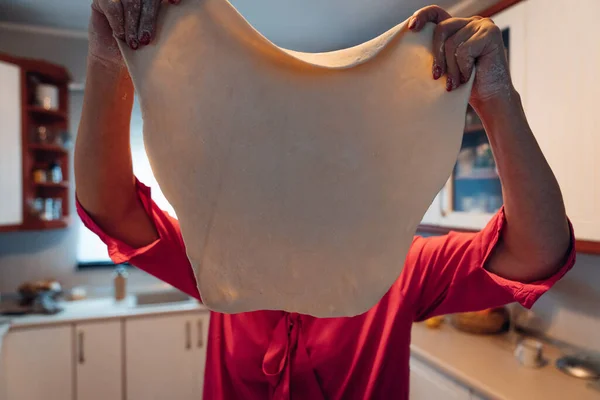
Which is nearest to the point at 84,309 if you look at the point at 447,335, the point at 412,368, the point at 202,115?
the point at 412,368

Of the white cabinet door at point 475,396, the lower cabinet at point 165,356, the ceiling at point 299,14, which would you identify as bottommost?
the lower cabinet at point 165,356

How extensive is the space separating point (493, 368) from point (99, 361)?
76.7 inches

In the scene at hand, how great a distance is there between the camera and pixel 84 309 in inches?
92.3

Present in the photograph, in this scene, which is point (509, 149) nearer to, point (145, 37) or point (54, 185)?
point (145, 37)

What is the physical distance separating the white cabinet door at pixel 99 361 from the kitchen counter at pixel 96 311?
5 cm

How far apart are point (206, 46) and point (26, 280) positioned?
8.82 feet

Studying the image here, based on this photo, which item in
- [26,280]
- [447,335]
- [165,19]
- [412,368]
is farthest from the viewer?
[26,280]

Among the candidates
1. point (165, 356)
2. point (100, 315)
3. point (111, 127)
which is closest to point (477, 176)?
point (111, 127)

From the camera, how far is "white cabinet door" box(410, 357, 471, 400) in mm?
1532

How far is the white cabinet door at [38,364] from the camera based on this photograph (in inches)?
81.6

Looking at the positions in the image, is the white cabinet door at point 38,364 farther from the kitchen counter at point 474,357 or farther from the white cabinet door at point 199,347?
the white cabinet door at point 199,347

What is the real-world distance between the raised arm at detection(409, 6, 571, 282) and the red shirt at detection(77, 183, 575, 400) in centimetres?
11

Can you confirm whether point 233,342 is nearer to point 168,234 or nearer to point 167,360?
point 168,234

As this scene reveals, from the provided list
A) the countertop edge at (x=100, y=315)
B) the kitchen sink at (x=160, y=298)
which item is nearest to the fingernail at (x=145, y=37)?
the countertop edge at (x=100, y=315)
